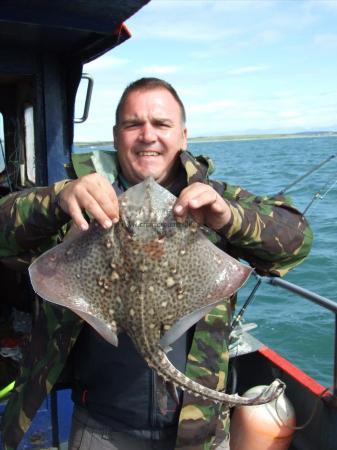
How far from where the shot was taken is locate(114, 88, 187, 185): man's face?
8.39ft

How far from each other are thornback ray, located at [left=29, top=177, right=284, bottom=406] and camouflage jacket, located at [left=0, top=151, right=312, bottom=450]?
206mm

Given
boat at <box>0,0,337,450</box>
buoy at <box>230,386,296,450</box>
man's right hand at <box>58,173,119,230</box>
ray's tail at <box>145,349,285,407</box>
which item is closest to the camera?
man's right hand at <box>58,173,119,230</box>

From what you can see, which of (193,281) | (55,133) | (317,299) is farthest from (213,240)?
(55,133)

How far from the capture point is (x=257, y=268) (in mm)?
2672

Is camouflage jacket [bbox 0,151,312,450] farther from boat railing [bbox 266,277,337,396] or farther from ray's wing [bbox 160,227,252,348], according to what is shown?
boat railing [bbox 266,277,337,396]

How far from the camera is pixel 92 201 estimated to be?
207 cm

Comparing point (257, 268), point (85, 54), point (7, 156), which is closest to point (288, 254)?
point (257, 268)

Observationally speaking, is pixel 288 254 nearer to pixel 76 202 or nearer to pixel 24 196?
pixel 76 202

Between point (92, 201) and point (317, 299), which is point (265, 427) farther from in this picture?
point (92, 201)

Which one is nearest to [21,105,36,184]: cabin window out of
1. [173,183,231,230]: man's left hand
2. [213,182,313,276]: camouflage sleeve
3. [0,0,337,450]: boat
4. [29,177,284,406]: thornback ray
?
[0,0,337,450]: boat

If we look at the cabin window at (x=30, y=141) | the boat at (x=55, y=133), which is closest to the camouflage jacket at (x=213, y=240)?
the boat at (x=55, y=133)

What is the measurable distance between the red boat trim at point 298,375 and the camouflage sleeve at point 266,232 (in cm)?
191

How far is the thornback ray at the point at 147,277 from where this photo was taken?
7.14ft

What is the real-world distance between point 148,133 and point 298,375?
288cm
